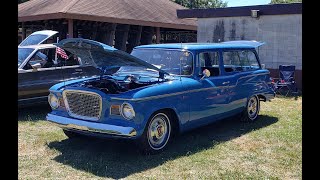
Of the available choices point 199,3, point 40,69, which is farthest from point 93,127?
point 199,3

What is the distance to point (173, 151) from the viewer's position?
5910mm

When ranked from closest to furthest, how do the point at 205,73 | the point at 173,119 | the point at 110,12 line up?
the point at 173,119
the point at 205,73
the point at 110,12

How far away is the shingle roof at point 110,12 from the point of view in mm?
14578

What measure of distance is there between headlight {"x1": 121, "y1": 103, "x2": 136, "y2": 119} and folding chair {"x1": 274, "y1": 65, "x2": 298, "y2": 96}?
25.8 feet

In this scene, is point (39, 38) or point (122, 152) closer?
point (122, 152)

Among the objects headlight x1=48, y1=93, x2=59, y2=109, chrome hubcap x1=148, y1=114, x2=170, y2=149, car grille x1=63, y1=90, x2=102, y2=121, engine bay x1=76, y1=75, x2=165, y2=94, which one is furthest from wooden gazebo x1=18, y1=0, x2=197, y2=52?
chrome hubcap x1=148, y1=114, x2=170, y2=149

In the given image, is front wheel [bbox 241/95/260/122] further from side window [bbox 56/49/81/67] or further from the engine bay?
side window [bbox 56/49/81/67]

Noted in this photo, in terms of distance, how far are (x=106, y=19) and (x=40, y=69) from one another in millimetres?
7491

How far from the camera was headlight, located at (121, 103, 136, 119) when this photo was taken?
5.26m

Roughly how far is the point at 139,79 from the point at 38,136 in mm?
2124

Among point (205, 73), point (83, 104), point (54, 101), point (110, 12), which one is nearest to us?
point (83, 104)

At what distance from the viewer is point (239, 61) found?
25.4 ft

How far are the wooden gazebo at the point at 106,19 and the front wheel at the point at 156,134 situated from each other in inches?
367

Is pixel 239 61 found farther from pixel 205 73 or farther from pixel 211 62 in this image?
pixel 205 73
